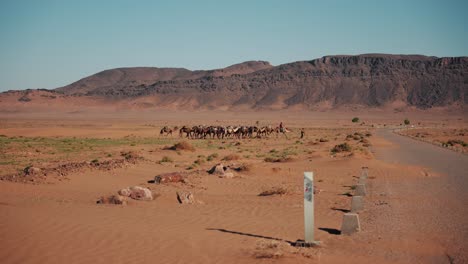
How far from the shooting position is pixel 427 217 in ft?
42.0

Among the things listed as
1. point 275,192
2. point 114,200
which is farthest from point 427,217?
point 114,200

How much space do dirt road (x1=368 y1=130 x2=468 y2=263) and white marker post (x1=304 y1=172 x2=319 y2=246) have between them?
4.66 feet

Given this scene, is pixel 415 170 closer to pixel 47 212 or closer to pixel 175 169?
pixel 175 169

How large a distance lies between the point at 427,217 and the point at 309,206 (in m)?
4.94

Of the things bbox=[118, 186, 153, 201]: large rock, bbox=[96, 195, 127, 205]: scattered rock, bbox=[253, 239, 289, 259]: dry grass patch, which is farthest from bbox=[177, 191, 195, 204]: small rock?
bbox=[253, 239, 289, 259]: dry grass patch

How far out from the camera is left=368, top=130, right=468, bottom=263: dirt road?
9578 millimetres

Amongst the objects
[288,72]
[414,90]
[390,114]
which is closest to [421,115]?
[390,114]

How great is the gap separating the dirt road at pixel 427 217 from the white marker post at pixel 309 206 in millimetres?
1420

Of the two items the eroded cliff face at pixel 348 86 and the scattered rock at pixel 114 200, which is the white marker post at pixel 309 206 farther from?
the eroded cliff face at pixel 348 86

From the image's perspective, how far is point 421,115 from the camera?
14812 centimetres

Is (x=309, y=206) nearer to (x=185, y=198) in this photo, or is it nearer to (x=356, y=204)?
(x=356, y=204)

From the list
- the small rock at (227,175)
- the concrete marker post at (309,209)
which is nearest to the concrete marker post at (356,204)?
the concrete marker post at (309,209)

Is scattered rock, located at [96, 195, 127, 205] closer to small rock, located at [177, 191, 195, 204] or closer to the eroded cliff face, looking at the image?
small rock, located at [177, 191, 195, 204]

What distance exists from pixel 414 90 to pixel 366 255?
16983 cm
